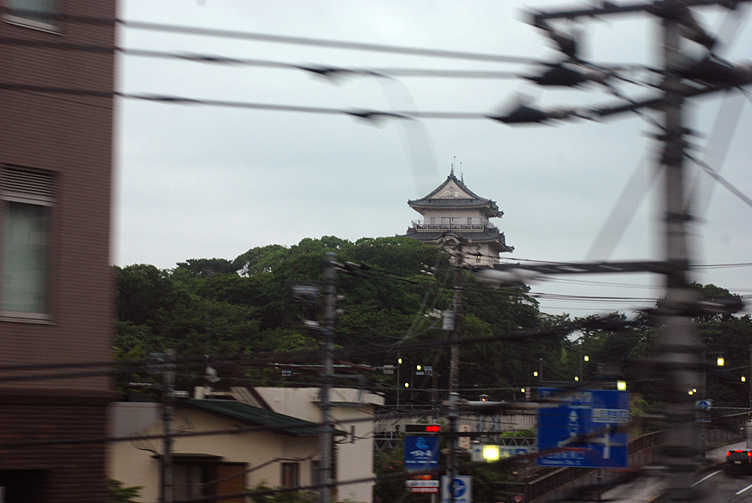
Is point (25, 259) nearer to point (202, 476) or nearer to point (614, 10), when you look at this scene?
point (614, 10)

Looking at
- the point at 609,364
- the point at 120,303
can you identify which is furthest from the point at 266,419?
the point at 120,303

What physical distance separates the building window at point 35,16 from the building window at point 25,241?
5.47ft

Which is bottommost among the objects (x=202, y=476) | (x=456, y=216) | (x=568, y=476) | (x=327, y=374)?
(x=568, y=476)

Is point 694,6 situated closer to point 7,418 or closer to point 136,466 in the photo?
point 7,418

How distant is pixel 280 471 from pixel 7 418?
14.4m

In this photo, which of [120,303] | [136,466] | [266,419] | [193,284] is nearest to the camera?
[136,466]

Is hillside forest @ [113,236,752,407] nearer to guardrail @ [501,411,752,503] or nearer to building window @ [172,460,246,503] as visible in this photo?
guardrail @ [501,411,752,503]

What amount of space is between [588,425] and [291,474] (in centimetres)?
1376

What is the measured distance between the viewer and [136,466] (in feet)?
63.9

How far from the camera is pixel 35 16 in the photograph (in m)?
9.86

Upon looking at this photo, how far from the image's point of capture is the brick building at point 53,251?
30.7 feet

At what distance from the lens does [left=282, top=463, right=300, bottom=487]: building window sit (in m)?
22.8

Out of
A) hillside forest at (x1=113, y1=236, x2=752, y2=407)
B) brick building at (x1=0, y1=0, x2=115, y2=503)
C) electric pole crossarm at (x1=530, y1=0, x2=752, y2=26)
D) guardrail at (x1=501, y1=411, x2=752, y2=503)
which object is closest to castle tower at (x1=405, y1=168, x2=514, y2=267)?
hillside forest at (x1=113, y1=236, x2=752, y2=407)

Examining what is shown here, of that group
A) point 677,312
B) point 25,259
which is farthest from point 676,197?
point 25,259
